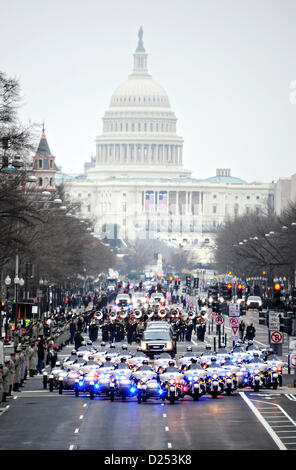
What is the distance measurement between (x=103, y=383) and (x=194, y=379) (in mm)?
2846

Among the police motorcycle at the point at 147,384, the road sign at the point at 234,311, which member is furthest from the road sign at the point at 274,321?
the police motorcycle at the point at 147,384

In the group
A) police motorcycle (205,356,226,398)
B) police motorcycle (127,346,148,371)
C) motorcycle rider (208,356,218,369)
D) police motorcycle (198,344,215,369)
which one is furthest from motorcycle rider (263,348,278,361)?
police motorcycle (127,346,148,371)

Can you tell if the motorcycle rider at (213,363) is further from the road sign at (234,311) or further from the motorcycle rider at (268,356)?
the road sign at (234,311)

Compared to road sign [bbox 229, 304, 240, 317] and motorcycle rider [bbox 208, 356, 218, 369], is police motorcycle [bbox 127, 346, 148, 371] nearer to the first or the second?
motorcycle rider [bbox 208, 356, 218, 369]

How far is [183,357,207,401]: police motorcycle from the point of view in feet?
144

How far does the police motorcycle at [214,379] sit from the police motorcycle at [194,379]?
275 millimetres

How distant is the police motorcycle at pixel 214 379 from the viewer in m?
44.7

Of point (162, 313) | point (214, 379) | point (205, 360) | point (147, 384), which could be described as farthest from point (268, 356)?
point (162, 313)

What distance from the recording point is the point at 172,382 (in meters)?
43.0

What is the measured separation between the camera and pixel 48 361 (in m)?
60.3

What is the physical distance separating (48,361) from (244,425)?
2490 centimetres

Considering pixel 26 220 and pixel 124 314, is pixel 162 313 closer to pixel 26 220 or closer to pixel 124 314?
pixel 124 314
